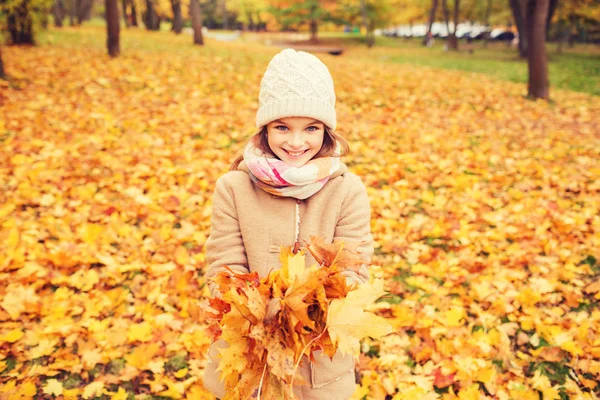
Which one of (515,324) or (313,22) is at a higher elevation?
(313,22)

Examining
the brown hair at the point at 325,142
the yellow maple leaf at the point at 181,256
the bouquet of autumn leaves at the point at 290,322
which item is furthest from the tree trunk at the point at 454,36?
the bouquet of autumn leaves at the point at 290,322

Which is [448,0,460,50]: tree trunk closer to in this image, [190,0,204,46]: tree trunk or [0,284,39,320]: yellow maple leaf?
[190,0,204,46]: tree trunk

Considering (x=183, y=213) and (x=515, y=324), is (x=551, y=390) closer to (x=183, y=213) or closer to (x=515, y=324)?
(x=515, y=324)

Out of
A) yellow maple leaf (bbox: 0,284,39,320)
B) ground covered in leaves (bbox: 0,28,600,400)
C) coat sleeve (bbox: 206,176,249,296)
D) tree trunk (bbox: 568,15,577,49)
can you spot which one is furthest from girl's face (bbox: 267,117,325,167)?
tree trunk (bbox: 568,15,577,49)

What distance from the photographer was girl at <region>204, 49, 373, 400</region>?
1576 millimetres

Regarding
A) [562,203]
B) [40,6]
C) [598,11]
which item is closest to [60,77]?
[40,6]

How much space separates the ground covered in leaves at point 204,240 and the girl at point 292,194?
78cm

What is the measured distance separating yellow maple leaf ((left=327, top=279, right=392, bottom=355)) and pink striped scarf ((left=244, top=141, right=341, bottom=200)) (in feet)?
1.84

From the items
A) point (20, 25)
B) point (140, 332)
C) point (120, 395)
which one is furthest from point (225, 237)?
point (20, 25)

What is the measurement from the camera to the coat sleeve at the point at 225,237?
1682mm

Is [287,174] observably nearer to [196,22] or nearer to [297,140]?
[297,140]

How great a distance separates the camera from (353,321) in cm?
116

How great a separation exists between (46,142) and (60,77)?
3.56 m

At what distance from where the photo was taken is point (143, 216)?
12.8ft
